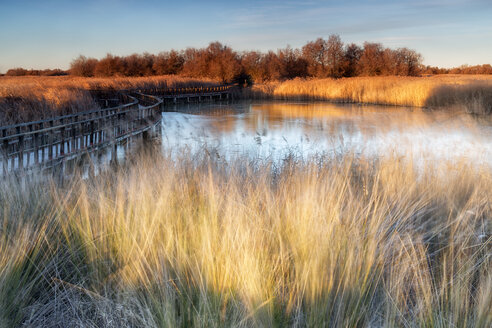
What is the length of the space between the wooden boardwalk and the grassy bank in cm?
1384

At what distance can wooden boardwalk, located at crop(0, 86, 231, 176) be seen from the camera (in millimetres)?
7246

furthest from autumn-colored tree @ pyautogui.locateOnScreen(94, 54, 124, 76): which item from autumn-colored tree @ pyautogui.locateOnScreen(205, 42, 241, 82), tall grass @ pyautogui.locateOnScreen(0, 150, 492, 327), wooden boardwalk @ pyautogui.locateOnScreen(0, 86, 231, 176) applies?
tall grass @ pyautogui.locateOnScreen(0, 150, 492, 327)

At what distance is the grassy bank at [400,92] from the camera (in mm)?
20062

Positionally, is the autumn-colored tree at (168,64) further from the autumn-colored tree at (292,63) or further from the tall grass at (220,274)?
the tall grass at (220,274)

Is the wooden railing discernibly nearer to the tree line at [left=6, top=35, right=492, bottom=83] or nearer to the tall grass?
the tall grass

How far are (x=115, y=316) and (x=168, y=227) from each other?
776 millimetres

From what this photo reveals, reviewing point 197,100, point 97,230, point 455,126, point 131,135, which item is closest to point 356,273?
point 97,230

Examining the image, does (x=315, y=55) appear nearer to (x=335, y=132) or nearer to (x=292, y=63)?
(x=292, y=63)

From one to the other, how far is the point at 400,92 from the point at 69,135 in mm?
19986

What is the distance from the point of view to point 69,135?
1062 cm

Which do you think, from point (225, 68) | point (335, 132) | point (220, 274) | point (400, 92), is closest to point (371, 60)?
point (225, 68)

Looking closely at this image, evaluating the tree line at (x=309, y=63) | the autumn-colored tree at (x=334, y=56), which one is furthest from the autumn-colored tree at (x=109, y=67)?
the autumn-colored tree at (x=334, y=56)

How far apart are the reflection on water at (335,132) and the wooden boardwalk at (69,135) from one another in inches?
46.1

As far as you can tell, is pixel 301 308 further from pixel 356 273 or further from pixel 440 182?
pixel 440 182
